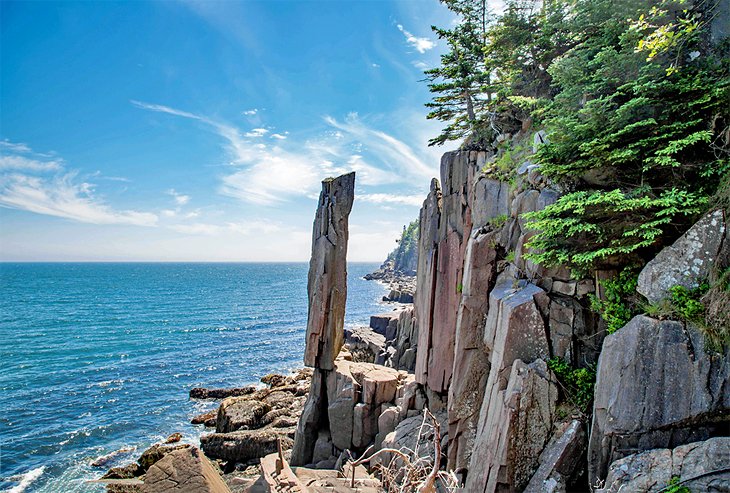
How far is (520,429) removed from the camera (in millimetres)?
8953

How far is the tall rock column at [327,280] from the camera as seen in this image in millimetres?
22016

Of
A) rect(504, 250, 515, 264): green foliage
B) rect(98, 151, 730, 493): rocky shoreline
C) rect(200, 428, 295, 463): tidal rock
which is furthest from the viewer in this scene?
rect(200, 428, 295, 463): tidal rock

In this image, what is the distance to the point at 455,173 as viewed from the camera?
18.0 metres

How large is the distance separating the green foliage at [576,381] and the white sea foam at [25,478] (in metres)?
26.9

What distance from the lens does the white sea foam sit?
19.2m

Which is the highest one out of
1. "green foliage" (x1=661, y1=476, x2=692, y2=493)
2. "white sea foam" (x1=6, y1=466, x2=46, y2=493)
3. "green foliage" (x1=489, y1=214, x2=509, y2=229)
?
"green foliage" (x1=489, y1=214, x2=509, y2=229)

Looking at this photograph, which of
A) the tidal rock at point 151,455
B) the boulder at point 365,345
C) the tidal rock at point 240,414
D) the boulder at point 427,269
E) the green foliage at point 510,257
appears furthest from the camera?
the boulder at point 365,345

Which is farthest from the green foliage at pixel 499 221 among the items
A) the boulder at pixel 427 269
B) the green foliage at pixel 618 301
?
the boulder at pixel 427 269

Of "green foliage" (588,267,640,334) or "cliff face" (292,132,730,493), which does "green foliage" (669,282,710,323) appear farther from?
"green foliage" (588,267,640,334)

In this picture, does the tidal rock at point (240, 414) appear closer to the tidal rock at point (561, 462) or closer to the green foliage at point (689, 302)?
the tidal rock at point (561, 462)

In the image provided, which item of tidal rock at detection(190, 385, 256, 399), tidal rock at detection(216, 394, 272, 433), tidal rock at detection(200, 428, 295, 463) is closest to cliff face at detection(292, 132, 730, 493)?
tidal rock at detection(200, 428, 295, 463)

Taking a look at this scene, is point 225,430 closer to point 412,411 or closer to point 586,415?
point 412,411

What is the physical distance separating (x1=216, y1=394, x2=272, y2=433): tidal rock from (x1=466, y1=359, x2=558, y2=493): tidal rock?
21146 mm

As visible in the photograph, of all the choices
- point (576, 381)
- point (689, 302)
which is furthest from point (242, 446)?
point (689, 302)
